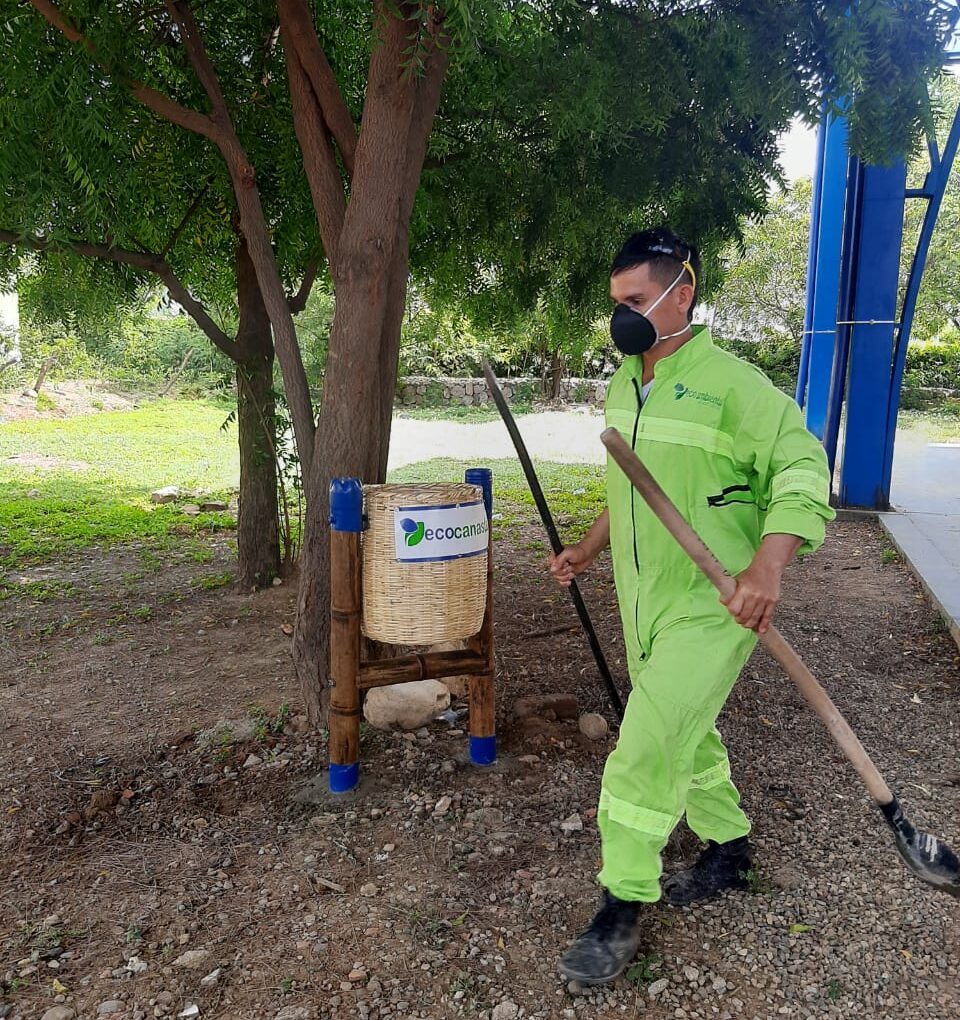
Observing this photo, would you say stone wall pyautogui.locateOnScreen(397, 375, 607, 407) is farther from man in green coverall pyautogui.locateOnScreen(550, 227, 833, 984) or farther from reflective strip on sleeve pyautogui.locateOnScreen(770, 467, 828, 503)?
reflective strip on sleeve pyautogui.locateOnScreen(770, 467, 828, 503)

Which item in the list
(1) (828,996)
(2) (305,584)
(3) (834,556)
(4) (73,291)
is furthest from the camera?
(3) (834,556)

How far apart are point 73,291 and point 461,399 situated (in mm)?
16781

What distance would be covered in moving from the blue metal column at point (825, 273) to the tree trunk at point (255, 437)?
27.3ft

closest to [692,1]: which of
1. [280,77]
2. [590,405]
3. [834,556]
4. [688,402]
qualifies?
[280,77]

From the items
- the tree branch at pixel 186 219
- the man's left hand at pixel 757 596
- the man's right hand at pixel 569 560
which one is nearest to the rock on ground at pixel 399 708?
the man's right hand at pixel 569 560

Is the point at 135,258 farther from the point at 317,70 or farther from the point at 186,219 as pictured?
the point at 317,70

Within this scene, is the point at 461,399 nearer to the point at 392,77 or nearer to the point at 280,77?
the point at 280,77

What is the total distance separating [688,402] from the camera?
253 centimetres

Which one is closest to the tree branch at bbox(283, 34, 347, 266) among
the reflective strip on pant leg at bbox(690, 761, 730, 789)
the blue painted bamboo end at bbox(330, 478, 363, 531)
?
the blue painted bamboo end at bbox(330, 478, 363, 531)

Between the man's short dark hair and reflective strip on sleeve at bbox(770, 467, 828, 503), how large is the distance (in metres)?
0.61

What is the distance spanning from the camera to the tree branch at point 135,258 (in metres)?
4.73

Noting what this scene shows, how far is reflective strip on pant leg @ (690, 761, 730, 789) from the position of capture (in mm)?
2854

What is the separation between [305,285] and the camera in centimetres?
585

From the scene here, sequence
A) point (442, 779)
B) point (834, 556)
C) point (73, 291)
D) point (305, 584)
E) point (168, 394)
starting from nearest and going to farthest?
point (442, 779) → point (305, 584) → point (73, 291) → point (834, 556) → point (168, 394)
